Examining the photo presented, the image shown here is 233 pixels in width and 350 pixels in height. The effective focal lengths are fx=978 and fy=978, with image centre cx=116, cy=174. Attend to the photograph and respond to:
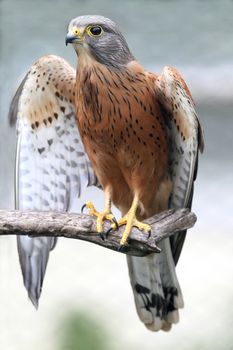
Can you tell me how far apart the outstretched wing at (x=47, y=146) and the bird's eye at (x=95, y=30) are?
0.64 feet

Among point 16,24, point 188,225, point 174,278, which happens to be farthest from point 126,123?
point 16,24

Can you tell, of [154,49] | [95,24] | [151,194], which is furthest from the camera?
[154,49]

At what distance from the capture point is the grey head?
8.36ft

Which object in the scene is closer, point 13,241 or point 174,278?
point 174,278

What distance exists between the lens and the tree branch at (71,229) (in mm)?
2547

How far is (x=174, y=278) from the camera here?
291 cm

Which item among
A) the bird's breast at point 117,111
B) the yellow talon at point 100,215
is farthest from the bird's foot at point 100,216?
the bird's breast at point 117,111

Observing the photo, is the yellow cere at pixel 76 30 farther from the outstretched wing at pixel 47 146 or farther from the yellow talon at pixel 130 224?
the yellow talon at pixel 130 224

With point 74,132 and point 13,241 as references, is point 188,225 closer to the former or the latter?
point 74,132

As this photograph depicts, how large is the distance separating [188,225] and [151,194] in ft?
0.52

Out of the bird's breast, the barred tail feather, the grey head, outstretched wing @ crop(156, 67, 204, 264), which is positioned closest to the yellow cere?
the grey head

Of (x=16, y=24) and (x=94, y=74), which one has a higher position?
(x=16, y=24)

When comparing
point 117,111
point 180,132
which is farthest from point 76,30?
point 180,132

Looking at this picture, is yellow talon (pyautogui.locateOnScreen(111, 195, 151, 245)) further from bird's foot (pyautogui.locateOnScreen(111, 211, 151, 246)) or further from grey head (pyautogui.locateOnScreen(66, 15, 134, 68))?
grey head (pyautogui.locateOnScreen(66, 15, 134, 68))
